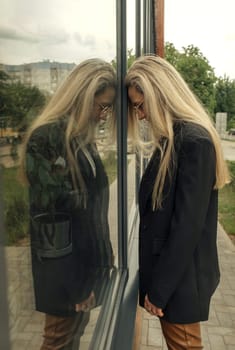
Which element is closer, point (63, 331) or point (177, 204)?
point (63, 331)

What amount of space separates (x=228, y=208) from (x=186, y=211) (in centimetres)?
692

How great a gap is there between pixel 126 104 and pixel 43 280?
1571mm

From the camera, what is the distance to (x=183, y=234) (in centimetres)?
158

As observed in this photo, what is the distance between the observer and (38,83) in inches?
31.5

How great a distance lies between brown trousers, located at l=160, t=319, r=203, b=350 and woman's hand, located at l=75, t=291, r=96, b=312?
18.5 inches

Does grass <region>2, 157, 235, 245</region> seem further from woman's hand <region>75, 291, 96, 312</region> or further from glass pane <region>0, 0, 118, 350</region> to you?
woman's hand <region>75, 291, 96, 312</region>

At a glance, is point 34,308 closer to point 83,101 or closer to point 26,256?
point 26,256

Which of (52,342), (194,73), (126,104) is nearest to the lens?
(52,342)

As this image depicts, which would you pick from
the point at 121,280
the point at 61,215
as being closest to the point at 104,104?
the point at 61,215

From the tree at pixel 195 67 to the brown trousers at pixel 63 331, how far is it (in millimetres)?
16245

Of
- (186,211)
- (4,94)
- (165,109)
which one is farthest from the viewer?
(165,109)

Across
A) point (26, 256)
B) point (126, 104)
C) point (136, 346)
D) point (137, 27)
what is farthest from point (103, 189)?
point (137, 27)

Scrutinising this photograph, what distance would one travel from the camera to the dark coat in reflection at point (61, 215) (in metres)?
0.82

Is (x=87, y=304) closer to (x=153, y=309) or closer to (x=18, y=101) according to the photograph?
(x=153, y=309)
